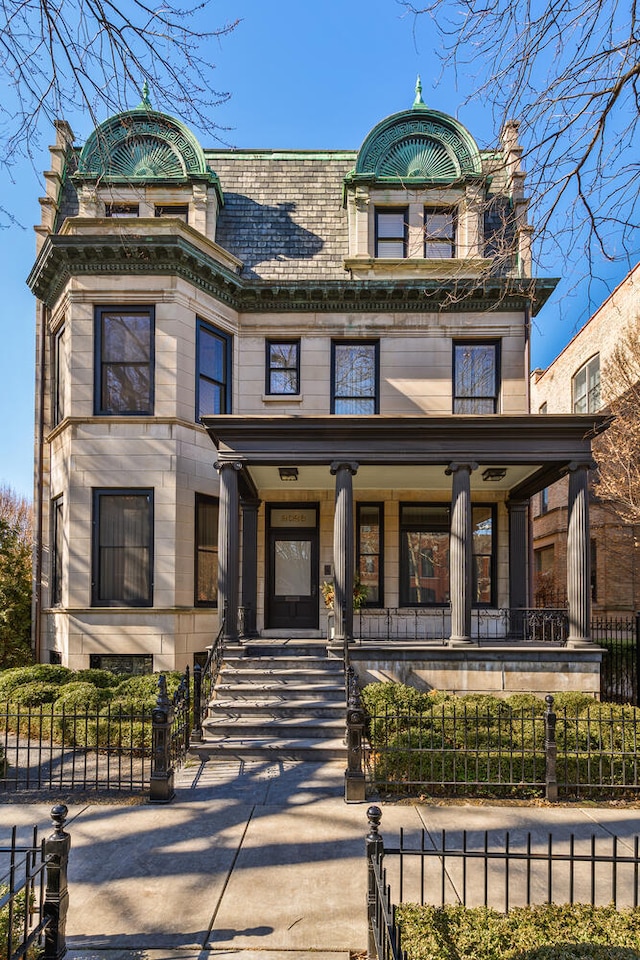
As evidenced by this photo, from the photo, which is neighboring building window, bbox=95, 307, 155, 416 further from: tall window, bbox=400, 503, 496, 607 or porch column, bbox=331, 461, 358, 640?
tall window, bbox=400, 503, 496, 607

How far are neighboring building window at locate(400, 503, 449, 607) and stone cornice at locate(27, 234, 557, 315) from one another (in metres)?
5.38

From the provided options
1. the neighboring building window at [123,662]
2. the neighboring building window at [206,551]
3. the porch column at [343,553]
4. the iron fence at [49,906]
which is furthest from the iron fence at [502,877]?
the neighboring building window at [206,551]

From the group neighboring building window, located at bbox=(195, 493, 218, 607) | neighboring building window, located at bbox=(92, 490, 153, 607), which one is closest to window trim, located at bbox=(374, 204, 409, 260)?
neighboring building window, located at bbox=(195, 493, 218, 607)

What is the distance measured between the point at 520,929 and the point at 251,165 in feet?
60.0

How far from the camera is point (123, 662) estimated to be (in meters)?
13.4

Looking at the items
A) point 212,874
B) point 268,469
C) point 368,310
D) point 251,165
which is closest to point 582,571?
point 268,469

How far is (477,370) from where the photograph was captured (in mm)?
15758

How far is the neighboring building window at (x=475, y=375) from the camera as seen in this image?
1561cm

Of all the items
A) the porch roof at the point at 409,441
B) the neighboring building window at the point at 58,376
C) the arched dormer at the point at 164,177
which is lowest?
the porch roof at the point at 409,441

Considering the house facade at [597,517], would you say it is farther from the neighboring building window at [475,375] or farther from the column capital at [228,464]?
the column capital at [228,464]

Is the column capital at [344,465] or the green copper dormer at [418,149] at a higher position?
the green copper dormer at [418,149]

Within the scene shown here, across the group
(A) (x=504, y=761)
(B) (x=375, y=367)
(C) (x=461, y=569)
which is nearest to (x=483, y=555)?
(C) (x=461, y=569)

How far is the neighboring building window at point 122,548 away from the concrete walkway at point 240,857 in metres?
5.59

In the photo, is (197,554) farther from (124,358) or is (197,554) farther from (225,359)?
(225,359)
